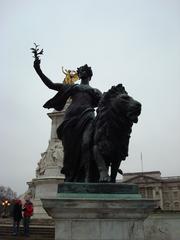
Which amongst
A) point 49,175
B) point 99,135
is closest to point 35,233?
point 49,175

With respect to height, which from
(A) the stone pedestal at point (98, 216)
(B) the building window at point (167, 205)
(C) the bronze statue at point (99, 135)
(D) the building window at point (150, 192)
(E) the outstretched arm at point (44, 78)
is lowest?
(A) the stone pedestal at point (98, 216)

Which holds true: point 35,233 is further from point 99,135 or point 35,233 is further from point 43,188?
point 99,135

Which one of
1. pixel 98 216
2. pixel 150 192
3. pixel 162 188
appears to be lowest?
pixel 98 216

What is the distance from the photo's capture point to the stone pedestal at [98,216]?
479cm

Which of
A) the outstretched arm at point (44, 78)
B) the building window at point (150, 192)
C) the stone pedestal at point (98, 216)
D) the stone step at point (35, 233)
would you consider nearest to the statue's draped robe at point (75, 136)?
the outstretched arm at point (44, 78)

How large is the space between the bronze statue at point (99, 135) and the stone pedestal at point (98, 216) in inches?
25.7

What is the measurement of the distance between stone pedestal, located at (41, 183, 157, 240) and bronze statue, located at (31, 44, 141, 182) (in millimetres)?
653

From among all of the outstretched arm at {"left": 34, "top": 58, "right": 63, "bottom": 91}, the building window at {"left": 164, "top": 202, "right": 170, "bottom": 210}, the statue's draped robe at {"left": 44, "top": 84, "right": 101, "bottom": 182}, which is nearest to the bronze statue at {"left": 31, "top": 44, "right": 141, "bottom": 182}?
the statue's draped robe at {"left": 44, "top": 84, "right": 101, "bottom": 182}

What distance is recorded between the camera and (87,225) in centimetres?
484

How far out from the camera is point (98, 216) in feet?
16.0

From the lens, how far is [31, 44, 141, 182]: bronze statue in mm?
5648

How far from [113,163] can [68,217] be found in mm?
1457

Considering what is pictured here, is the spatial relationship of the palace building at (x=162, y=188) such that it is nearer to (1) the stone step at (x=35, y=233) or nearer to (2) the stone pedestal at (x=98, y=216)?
(1) the stone step at (x=35, y=233)

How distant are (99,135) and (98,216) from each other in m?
1.53
